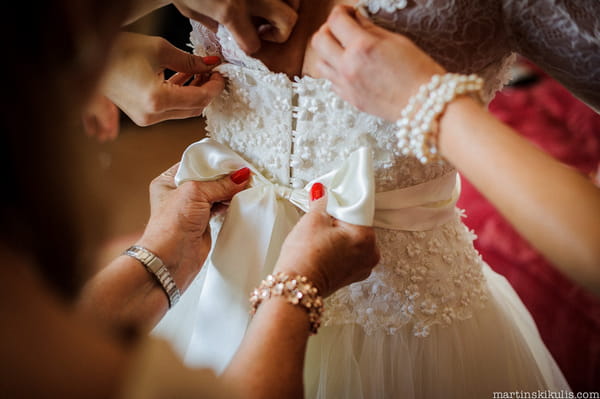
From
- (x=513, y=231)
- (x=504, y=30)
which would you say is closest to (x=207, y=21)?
(x=504, y=30)

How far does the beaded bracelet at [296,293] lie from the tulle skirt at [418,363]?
7.6 inches

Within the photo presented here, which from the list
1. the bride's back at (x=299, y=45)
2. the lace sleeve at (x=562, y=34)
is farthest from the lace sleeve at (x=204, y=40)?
the lace sleeve at (x=562, y=34)

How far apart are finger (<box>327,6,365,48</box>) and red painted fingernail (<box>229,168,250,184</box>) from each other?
0.29 meters

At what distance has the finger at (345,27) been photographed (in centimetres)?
59

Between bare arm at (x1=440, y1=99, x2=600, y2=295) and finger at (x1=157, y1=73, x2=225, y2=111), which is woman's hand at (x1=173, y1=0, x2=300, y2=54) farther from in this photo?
bare arm at (x1=440, y1=99, x2=600, y2=295)

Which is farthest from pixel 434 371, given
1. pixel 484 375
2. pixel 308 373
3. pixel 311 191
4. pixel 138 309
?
pixel 138 309

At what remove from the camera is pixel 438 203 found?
0.81 metres

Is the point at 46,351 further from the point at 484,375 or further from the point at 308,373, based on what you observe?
the point at 484,375

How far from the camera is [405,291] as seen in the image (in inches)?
30.5

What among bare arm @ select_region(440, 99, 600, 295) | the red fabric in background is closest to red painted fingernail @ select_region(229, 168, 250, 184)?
bare arm @ select_region(440, 99, 600, 295)

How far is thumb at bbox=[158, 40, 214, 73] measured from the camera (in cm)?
74

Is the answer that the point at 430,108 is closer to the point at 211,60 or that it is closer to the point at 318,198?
the point at 318,198

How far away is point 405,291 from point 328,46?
39cm

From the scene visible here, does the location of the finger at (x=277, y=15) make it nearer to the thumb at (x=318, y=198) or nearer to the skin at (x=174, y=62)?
the skin at (x=174, y=62)
